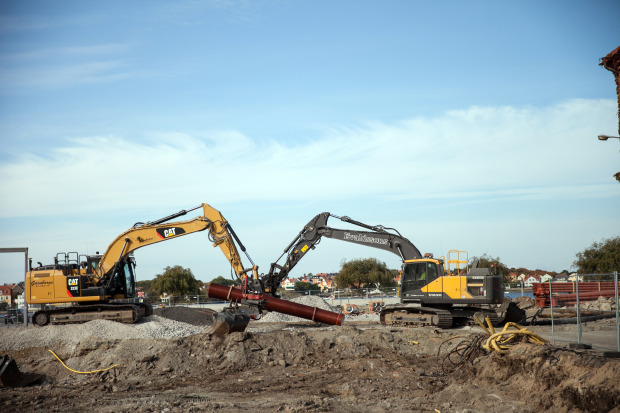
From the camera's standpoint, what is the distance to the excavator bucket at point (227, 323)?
17.6 metres

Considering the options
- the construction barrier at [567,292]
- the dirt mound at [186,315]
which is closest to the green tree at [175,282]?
the dirt mound at [186,315]

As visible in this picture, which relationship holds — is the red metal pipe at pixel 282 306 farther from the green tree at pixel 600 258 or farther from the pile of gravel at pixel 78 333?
the green tree at pixel 600 258

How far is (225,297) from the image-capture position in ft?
69.9

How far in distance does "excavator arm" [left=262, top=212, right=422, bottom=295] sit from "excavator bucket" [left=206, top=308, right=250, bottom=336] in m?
3.33

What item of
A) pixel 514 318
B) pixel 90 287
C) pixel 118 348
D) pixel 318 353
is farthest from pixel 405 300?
pixel 90 287

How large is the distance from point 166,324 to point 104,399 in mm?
8293

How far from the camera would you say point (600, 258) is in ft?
168

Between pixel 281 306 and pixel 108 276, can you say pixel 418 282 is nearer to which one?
pixel 281 306

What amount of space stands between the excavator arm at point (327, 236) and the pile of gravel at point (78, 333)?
4045mm

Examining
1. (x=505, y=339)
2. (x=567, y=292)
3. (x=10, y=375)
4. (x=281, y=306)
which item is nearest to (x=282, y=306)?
(x=281, y=306)

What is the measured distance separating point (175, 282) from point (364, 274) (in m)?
19.3

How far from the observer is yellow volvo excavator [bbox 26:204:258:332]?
2061cm

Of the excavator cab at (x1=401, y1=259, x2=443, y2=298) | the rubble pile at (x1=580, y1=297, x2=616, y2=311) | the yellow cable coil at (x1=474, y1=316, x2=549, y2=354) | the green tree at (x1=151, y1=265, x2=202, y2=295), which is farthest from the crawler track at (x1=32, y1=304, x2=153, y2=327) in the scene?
the green tree at (x1=151, y1=265, x2=202, y2=295)

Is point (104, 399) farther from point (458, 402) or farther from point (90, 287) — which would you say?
point (90, 287)
